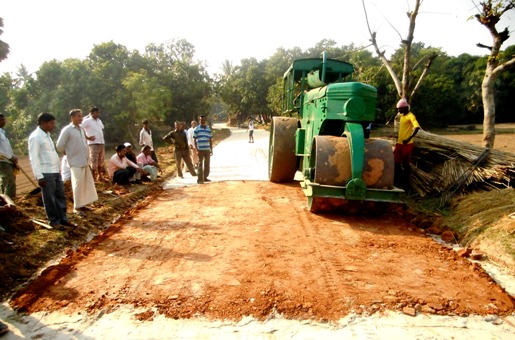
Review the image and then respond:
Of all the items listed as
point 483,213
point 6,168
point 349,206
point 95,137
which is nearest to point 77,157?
point 6,168

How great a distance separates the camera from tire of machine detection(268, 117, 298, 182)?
7617 mm

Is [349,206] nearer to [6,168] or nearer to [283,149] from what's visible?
[283,149]

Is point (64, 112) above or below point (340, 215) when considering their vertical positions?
above

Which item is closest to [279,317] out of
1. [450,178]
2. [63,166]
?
[450,178]

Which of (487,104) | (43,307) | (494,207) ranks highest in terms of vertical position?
(487,104)

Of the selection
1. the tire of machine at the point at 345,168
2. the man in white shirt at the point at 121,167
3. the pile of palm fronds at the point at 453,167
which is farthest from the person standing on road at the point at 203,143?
the pile of palm fronds at the point at 453,167

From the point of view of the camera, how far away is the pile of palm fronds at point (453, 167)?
5645mm

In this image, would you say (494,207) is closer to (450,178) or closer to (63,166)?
(450,178)

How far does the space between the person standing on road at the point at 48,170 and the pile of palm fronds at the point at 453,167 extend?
19.3 feet

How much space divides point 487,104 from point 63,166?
8.97 meters

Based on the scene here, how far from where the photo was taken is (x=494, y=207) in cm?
487

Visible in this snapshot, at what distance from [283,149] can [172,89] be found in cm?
2537

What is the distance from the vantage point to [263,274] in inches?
137

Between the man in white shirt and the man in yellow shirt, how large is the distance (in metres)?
5.68
